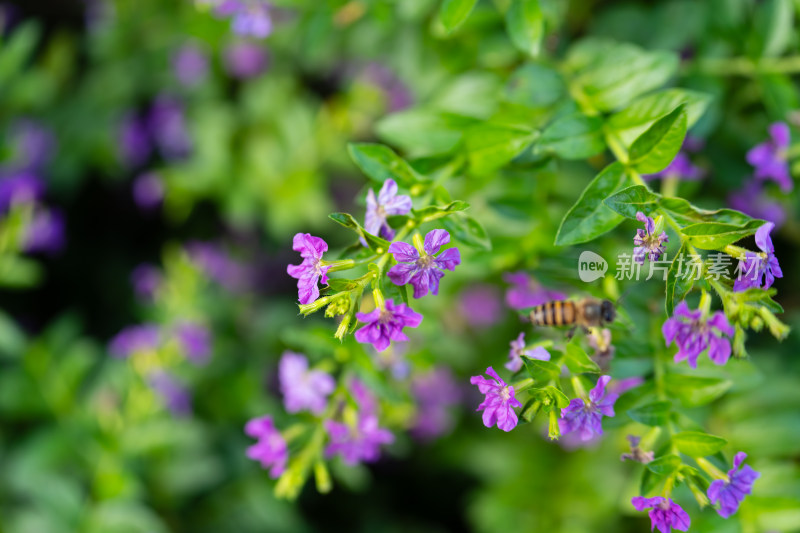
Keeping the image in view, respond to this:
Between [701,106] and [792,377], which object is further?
[792,377]

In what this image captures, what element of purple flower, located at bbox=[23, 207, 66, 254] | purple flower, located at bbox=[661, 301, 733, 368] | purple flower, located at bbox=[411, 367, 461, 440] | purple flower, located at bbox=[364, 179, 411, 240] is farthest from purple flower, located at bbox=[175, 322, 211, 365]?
purple flower, located at bbox=[661, 301, 733, 368]

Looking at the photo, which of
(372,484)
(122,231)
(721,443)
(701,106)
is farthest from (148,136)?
(721,443)

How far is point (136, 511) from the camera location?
8.54 ft

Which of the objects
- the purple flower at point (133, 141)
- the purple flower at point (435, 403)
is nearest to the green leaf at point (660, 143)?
the purple flower at point (435, 403)

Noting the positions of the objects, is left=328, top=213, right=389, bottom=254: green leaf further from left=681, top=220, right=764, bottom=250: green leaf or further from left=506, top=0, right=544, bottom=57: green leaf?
left=506, top=0, right=544, bottom=57: green leaf

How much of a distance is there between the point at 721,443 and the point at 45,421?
287 cm

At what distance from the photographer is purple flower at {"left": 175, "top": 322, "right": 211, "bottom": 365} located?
2.94 metres

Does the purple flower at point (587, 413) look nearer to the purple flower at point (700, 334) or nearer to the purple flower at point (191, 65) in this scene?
the purple flower at point (700, 334)

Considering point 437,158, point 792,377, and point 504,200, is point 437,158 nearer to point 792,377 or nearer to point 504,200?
point 504,200

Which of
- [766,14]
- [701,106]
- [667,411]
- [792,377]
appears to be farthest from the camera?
[792,377]

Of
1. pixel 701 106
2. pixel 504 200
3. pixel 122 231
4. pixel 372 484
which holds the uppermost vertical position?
pixel 701 106

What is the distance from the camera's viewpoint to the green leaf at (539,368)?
1275 millimetres

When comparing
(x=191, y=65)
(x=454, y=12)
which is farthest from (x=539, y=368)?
(x=191, y=65)

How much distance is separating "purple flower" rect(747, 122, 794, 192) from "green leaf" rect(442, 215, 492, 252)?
2.98 ft
